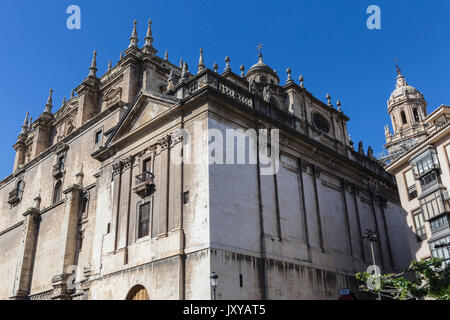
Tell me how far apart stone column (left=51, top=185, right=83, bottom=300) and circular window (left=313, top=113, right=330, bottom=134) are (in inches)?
734

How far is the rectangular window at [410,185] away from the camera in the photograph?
27.7 metres

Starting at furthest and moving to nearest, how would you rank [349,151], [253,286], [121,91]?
[121,91] → [349,151] → [253,286]

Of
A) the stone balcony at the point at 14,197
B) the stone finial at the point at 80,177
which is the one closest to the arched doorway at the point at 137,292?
the stone finial at the point at 80,177

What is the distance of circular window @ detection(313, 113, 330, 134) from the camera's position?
114 ft

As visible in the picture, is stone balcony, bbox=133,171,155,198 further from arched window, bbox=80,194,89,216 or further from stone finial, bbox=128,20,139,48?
stone finial, bbox=128,20,139,48

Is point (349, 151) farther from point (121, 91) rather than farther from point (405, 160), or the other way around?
point (121, 91)

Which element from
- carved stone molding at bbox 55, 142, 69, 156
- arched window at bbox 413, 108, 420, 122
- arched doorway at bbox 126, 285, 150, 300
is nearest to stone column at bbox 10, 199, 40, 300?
carved stone molding at bbox 55, 142, 69, 156

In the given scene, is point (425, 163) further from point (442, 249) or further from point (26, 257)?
point (26, 257)

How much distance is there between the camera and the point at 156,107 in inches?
1073

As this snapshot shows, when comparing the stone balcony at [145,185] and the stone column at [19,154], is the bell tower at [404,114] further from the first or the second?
the stone column at [19,154]

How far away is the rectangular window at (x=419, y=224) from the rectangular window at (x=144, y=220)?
15706mm

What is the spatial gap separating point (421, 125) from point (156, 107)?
1865 inches
